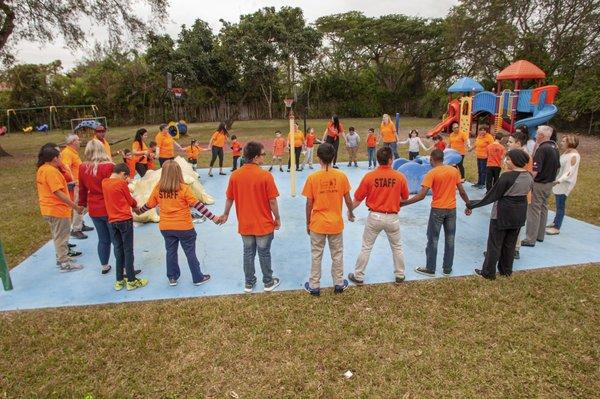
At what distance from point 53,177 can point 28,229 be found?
343 cm

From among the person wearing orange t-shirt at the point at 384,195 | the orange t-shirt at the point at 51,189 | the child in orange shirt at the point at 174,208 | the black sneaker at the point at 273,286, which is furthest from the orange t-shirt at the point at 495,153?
the orange t-shirt at the point at 51,189

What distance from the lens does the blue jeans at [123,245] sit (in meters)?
4.97

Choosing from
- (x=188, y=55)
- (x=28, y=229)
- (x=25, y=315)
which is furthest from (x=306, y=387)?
(x=188, y=55)

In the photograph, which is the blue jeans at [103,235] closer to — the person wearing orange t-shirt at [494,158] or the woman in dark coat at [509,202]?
the woman in dark coat at [509,202]

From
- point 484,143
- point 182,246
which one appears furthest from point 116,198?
point 484,143

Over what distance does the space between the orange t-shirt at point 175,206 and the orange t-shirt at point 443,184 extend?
10.0 ft

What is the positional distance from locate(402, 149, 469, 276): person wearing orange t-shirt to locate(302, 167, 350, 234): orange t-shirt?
99 centimetres

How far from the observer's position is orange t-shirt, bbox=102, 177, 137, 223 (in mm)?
4816

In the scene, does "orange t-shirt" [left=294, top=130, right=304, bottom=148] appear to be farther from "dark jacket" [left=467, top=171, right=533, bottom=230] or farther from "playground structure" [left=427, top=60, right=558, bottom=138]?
"playground structure" [left=427, top=60, right=558, bottom=138]

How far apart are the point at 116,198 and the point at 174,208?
29.2 inches

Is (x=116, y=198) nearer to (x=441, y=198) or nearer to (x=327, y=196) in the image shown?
(x=327, y=196)

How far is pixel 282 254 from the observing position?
20.4 feet

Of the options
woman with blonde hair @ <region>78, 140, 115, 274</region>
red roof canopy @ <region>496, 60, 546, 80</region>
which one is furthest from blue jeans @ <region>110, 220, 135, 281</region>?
red roof canopy @ <region>496, 60, 546, 80</region>

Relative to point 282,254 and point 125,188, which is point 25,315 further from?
point 282,254
